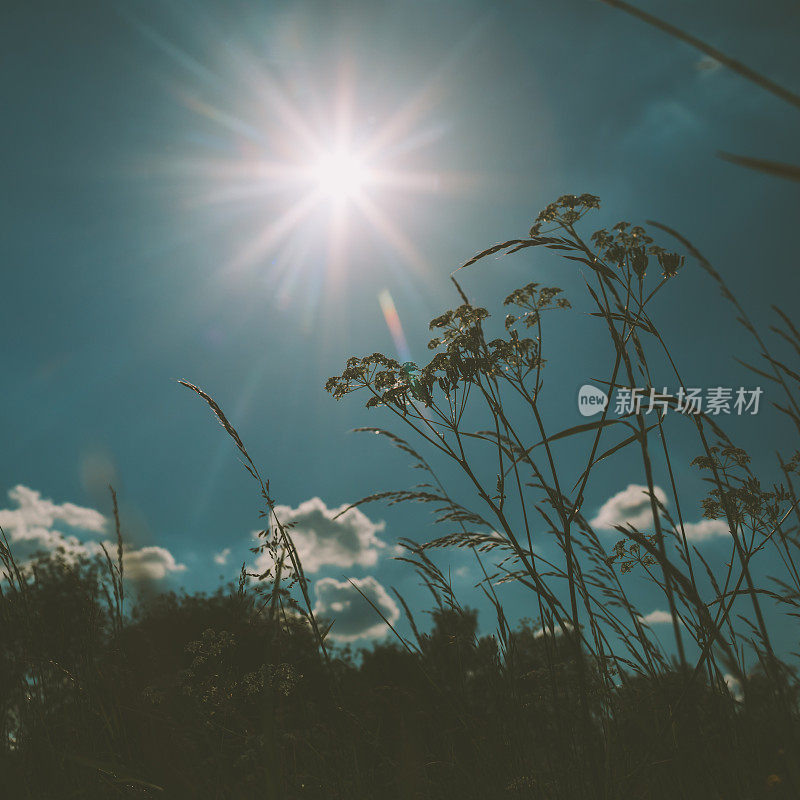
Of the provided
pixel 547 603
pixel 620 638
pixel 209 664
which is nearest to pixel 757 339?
pixel 547 603

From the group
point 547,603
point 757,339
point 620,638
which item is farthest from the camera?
point 620,638

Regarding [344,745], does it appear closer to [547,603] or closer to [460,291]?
[547,603]

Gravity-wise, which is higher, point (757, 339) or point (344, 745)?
point (757, 339)

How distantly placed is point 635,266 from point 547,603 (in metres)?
1.39

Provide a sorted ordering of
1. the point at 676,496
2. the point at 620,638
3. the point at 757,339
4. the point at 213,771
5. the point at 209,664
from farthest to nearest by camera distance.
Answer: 1. the point at 209,664
2. the point at 213,771
3. the point at 620,638
4. the point at 676,496
5. the point at 757,339

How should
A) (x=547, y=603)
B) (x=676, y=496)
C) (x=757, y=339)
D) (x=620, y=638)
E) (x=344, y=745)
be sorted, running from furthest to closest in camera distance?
1. (x=344, y=745)
2. (x=620, y=638)
3. (x=547, y=603)
4. (x=676, y=496)
5. (x=757, y=339)

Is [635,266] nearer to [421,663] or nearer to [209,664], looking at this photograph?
[421,663]

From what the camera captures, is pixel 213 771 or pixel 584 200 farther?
pixel 584 200

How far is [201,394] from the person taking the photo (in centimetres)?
221

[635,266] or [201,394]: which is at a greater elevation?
[635,266]

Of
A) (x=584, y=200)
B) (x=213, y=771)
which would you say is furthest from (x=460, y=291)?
(x=213, y=771)

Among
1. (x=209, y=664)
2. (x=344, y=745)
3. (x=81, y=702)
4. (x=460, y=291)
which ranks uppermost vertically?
(x=460, y=291)

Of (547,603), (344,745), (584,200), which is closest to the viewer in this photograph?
(547,603)

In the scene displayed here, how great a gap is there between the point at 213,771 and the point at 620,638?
1746 millimetres
